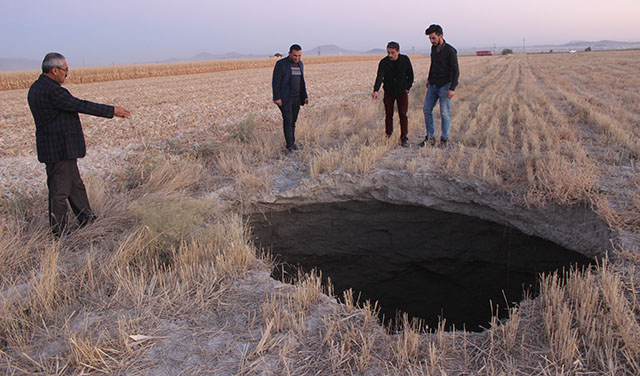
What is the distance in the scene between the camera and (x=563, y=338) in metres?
2.52

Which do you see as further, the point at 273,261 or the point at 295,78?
the point at 295,78

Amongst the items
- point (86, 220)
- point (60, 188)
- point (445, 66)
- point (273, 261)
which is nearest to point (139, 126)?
point (86, 220)

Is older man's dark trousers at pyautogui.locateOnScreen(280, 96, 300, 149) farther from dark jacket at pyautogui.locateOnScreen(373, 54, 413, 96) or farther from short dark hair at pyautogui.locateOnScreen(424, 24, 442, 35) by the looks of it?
short dark hair at pyautogui.locateOnScreen(424, 24, 442, 35)

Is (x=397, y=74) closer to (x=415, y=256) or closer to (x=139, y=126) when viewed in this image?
(x=415, y=256)

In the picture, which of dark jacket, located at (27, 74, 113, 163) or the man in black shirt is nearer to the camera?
dark jacket, located at (27, 74, 113, 163)

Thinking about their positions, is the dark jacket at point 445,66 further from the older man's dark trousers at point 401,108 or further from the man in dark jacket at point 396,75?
the older man's dark trousers at point 401,108

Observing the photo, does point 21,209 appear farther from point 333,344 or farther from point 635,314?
point 635,314

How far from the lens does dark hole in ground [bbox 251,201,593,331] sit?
4.27 metres

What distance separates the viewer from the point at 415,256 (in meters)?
4.99

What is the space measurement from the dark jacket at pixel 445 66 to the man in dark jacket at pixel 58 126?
486 centimetres

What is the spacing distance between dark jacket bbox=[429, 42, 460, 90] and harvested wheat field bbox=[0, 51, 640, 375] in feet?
3.74

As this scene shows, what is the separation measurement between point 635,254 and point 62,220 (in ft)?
17.9

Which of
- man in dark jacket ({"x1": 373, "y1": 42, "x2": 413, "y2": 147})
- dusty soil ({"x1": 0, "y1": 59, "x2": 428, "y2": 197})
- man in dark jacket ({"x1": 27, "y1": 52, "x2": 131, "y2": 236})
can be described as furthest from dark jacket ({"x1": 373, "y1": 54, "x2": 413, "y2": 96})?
man in dark jacket ({"x1": 27, "y1": 52, "x2": 131, "y2": 236})

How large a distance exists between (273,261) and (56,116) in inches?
104
